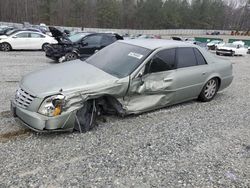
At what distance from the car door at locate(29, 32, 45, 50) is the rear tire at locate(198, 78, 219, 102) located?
476 inches

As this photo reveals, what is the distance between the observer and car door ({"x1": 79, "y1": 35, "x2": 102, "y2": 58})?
10.6 m

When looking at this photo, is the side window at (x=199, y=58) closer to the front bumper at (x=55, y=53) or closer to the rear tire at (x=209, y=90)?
the rear tire at (x=209, y=90)

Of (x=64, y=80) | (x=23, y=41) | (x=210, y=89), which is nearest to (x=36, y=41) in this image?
(x=23, y=41)

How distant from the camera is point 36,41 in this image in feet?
48.9

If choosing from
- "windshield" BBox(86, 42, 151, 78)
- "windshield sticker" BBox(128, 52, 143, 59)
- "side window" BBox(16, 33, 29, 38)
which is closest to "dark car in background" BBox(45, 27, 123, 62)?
"side window" BBox(16, 33, 29, 38)

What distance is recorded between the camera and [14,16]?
75938 mm

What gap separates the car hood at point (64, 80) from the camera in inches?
139

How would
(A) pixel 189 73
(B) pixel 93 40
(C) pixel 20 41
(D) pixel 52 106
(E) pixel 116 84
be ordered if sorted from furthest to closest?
(C) pixel 20 41 < (B) pixel 93 40 < (A) pixel 189 73 < (E) pixel 116 84 < (D) pixel 52 106

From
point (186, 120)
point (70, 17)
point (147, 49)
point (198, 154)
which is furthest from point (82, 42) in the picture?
point (70, 17)

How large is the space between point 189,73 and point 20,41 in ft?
40.3

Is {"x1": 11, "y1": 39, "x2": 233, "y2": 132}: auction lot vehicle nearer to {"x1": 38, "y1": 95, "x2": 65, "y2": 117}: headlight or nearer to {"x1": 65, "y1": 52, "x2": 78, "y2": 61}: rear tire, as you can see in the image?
{"x1": 38, "y1": 95, "x2": 65, "y2": 117}: headlight

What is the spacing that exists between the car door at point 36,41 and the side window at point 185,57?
11950mm

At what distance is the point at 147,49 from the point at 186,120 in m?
1.51

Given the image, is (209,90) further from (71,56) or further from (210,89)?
(71,56)
